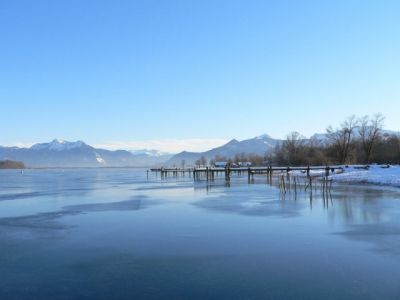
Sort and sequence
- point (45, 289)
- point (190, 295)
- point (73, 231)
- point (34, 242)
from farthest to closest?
point (73, 231) < point (34, 242) < point (45, 289) < point (190, 295)

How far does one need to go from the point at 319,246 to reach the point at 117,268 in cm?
695

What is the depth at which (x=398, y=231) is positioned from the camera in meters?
17.4

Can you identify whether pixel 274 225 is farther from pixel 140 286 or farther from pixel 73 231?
pixel 140 286

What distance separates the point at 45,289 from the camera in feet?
33.3

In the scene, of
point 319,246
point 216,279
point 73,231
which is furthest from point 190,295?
point 73,231

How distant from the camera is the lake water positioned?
1000cm

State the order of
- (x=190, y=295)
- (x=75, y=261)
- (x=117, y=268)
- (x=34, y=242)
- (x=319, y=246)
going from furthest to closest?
(x=34, y=242), (x=319, y=246), (x=75, y=261), (x=117, y=268), (x=190, y=295)

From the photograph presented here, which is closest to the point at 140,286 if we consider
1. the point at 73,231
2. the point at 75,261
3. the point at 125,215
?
the point at 75,261

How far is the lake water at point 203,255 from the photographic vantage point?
32.8 ft

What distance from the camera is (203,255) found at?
44.1 feet

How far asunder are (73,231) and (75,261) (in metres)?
5.93

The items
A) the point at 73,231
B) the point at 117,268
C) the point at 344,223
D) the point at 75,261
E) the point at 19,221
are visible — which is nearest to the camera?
the point at 117,268

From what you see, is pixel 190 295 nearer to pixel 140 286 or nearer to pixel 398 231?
pixel 140 286

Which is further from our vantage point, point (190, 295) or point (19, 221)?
point (19, 221)
